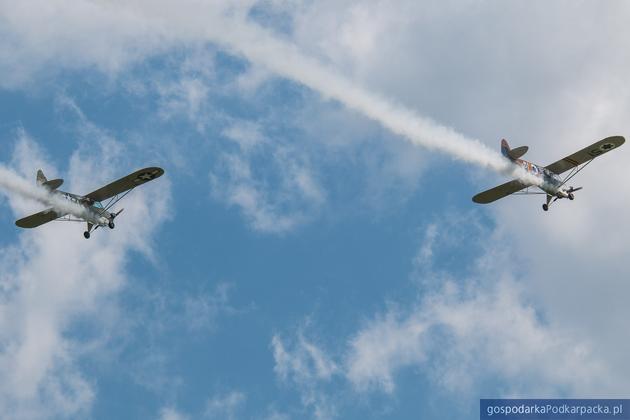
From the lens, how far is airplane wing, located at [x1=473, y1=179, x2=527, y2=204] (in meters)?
64.6

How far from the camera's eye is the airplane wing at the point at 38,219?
62200mm

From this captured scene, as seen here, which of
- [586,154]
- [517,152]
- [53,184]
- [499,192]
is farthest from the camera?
[499,192]

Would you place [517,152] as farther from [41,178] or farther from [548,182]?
[41,178]

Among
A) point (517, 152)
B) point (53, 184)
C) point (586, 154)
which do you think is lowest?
point (53, 184)

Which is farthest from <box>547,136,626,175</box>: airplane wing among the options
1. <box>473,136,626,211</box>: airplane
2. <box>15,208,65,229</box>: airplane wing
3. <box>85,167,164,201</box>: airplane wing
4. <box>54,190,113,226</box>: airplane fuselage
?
<box>15,208,65,229</box>: airplane wing

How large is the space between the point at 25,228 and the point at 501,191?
26.3 m

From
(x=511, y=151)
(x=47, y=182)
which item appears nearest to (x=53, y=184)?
(x=47, y=182)

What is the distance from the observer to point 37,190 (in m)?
59.3

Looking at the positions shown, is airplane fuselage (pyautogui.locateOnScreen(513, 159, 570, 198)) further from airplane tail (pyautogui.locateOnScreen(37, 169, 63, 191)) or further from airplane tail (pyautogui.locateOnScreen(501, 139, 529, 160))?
airplane tail (pyautogui.locateOnScreen(37, 169, 63, 191))

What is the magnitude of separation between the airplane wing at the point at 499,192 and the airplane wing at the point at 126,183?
18019mm

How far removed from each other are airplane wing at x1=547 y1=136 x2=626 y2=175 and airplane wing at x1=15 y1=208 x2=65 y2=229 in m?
27.2

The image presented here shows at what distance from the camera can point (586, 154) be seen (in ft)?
209

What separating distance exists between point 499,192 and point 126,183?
20.6 meters

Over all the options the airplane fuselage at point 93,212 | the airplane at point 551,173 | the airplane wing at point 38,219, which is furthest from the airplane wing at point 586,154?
the airplane wing at point 38,219
